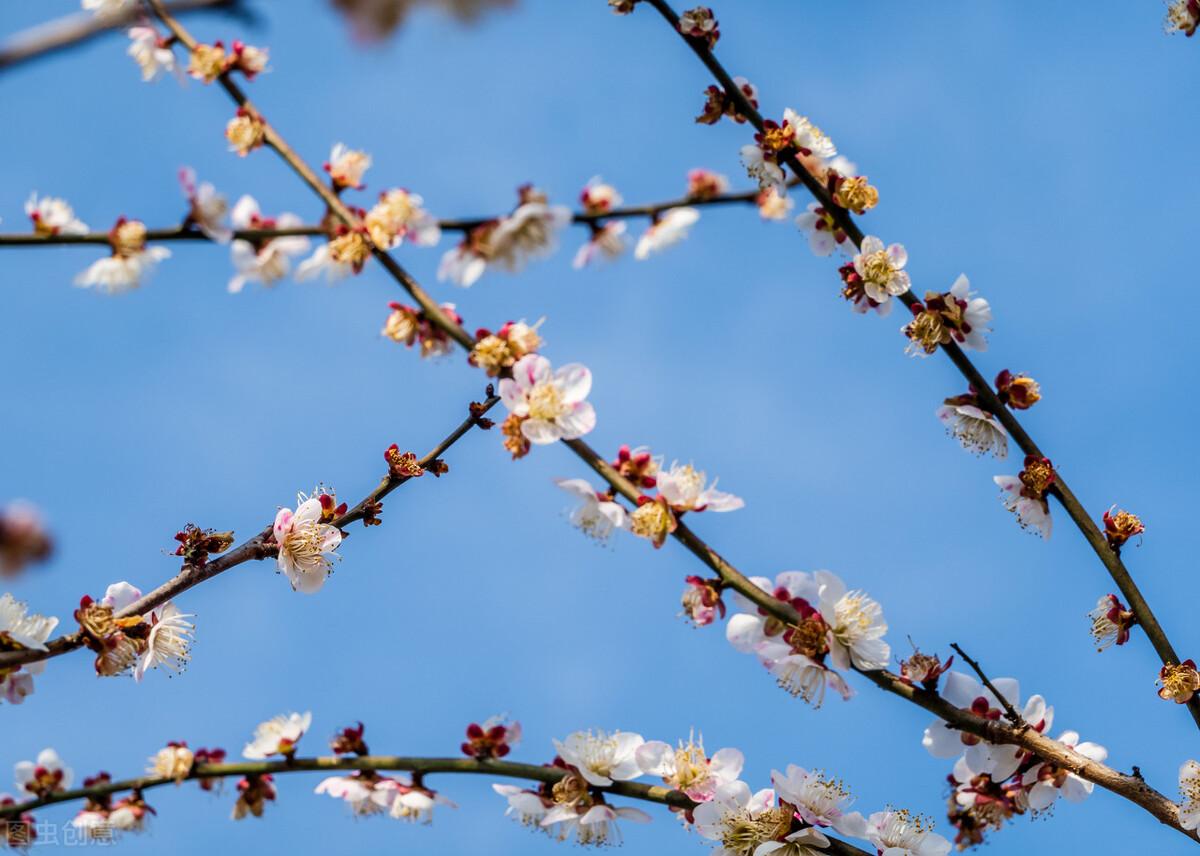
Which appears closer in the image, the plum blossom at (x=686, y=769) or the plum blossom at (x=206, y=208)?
the plum blossom at (x=206, y=208)

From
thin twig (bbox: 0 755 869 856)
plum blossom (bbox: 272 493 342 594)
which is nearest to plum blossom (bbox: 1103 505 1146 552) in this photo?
thin twig (bbox: 0 755 869 856)

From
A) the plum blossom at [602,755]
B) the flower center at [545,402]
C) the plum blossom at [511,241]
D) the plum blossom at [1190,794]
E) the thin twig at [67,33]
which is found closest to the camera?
the thin twig at [67,33]

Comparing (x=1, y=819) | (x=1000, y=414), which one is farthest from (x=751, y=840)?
(x=1, y=819)

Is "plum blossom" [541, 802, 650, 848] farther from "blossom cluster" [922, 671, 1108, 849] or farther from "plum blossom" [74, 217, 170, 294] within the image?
"plum blossom" [74, 217, 170, 294]

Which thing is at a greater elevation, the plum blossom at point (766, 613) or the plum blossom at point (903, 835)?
the plum blossom at point (766, 613)

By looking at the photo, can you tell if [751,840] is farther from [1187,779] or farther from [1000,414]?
[1000,414]

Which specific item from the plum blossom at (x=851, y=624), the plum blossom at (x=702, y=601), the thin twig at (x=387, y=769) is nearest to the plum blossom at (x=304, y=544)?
the thin twig at (x=387, y=769)

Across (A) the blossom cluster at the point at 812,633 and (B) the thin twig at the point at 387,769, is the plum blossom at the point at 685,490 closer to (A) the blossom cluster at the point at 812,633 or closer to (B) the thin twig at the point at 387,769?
(A) the blossom cluster at the point at 812,633

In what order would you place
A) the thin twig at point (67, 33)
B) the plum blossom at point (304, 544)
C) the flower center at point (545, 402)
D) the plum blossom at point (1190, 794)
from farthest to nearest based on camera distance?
the plum blossom at point (304, 544)
the plum blossom at point (1190, 794)
the flower center at point (545, 402)
the thin twig at point (67, 33)
